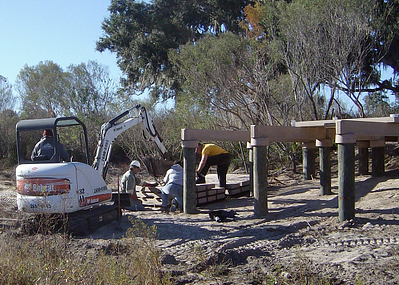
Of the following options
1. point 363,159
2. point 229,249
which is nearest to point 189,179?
point 229,249

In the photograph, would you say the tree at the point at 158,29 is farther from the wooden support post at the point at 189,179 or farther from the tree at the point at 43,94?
the wooden support post at the point at 189,179

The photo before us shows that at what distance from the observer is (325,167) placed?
39.9 feet

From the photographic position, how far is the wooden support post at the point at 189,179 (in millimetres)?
10539

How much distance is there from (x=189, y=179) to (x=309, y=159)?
19.8 feet

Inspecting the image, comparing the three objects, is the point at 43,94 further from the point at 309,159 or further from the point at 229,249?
the point at 229,249

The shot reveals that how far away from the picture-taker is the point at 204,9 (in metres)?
27.7

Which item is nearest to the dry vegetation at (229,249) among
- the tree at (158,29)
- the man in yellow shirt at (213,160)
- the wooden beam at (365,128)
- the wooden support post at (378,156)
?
the man in yellow shirt at (213,160)

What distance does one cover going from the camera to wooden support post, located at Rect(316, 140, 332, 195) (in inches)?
468

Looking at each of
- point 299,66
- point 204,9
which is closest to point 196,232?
point 299,66

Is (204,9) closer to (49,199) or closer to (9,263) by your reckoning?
(49,199)

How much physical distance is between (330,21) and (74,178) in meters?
11.3

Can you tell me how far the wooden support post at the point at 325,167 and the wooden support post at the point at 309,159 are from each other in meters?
2.30

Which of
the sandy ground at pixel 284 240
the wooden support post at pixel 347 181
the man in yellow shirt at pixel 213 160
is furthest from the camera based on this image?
the man in yellow shirt at pixel 213 160

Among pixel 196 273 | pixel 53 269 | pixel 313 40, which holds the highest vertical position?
pixel 313 40
